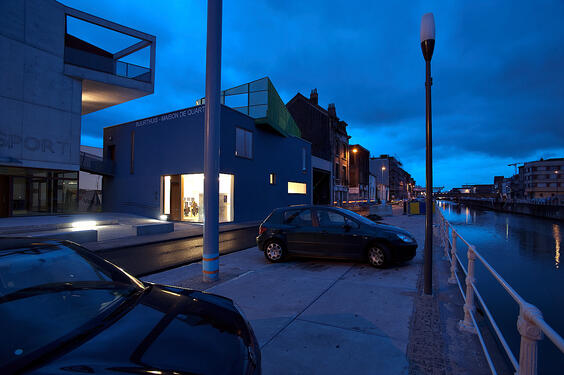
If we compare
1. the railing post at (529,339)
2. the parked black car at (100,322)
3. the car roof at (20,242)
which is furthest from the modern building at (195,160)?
the railing post at (529,339)

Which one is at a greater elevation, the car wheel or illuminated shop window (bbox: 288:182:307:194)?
illuminated shop window (bbox: 288:182:307:194)

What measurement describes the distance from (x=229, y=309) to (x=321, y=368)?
120 cm

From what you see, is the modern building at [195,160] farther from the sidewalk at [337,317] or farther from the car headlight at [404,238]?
the car headlight at [404,238]

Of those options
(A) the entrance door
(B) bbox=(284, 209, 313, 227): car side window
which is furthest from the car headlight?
(A) the entrance door

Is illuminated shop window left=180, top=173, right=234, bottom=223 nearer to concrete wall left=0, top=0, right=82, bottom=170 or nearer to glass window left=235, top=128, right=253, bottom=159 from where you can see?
glass window left=235, top=128, right=253, bottom=159

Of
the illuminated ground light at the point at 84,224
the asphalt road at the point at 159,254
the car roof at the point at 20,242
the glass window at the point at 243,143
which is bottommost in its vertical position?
the asphalt road at the point at 159,254

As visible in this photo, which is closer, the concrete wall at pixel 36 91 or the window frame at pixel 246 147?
the concrete wall at pixel 36 91

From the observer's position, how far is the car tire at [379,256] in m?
6.78

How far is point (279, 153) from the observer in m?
26.1

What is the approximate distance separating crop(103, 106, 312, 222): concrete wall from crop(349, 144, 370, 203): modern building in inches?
1116

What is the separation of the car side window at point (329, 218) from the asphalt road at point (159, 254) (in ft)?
12.9

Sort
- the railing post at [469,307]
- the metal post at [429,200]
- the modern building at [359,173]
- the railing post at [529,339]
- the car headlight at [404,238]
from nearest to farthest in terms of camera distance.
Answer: the railing post at [529,339] < the railing post at [469,307] < the metal post at [429,200] < the car headlight at [404,238] < the modern building at [359,173]

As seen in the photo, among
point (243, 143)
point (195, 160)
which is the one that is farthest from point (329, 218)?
point (243, 143)

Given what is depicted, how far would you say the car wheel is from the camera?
771 centimetres
